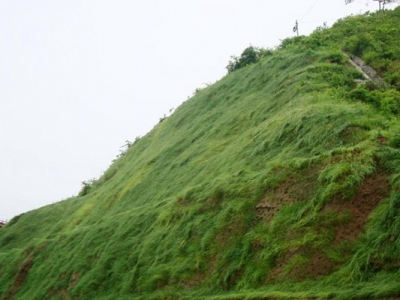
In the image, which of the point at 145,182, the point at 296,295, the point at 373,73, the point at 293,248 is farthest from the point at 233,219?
the point at 373,73

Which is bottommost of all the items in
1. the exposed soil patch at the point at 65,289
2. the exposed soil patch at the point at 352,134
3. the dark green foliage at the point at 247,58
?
the exposed soil patch at the point at 65,289

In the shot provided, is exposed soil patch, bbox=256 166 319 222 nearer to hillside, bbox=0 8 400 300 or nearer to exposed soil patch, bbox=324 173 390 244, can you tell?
hillside, bbox=0 8 400 300

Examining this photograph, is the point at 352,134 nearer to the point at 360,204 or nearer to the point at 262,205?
the point at 262,205

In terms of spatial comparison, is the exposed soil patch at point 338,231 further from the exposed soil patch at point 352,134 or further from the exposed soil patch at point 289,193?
the exposed soil patch at point 352,134

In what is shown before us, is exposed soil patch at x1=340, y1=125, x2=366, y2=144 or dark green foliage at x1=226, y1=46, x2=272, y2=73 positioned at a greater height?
dark green foliage at x1=226, y1=46, x2=272, y2=73

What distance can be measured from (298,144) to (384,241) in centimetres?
554

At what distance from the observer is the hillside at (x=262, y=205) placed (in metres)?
9.52

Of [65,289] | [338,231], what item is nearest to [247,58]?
[65,289]

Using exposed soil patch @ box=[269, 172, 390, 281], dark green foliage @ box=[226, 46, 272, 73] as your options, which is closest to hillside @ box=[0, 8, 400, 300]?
exposed soil patch @ box=[269, 172, 390, 281]

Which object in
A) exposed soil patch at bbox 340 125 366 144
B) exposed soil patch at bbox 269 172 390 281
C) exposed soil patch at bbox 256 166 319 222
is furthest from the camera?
exposed soil patch at bbox 340 125 366 144

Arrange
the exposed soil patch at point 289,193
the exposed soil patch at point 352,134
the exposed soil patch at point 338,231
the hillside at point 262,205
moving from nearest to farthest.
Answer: the exposed soil patch at point 338,231
the hillside at point 262,205
the exposed soil patch at point 289,193
the exposed soil patch at point 352,134

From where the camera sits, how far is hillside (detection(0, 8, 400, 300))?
9.52m

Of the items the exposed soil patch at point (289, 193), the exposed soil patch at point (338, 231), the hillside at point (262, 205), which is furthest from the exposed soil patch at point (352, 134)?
the exposed soil patch at point (338, 231)

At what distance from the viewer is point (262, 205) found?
12.1 m
